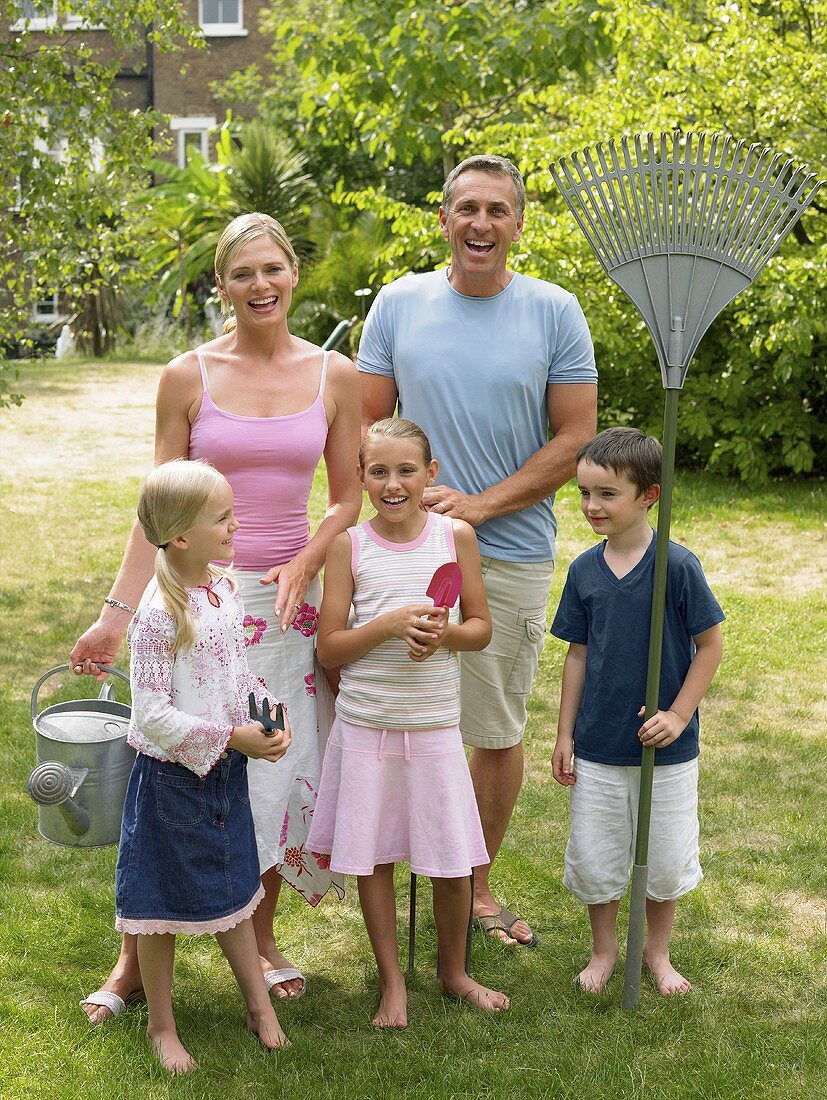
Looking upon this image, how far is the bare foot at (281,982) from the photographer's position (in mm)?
3336

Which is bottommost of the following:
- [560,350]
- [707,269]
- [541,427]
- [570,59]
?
[541,427]

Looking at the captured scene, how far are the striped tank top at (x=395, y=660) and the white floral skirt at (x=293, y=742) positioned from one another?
133mm

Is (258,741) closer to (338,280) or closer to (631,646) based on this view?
(631,646)

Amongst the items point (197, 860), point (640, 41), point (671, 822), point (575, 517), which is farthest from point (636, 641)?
point (640, 41)

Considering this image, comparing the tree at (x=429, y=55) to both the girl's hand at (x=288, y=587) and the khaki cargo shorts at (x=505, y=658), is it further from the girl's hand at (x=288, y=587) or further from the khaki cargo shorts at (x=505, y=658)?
the girl's hand at (x=288, y=587)

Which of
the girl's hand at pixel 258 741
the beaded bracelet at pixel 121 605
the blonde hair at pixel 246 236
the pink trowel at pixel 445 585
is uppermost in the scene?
the blonde hair at pixel 246 236

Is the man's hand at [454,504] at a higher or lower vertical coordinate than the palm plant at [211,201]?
lower

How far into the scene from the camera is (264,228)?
3039 mm

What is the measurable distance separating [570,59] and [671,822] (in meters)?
7.66

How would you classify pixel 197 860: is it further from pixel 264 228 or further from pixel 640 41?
pixel 640 41

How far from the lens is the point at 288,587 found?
304cm

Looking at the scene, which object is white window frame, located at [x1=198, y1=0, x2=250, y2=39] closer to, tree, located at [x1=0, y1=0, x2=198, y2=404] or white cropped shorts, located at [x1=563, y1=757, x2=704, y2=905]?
tree, located at [x1=0, y1=0, x2=198, y2=404]

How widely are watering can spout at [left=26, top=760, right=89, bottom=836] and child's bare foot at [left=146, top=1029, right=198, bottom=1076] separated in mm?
563

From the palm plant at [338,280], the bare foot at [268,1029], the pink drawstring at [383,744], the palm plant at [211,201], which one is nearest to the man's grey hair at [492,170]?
the pink drawstring at [383,744]
